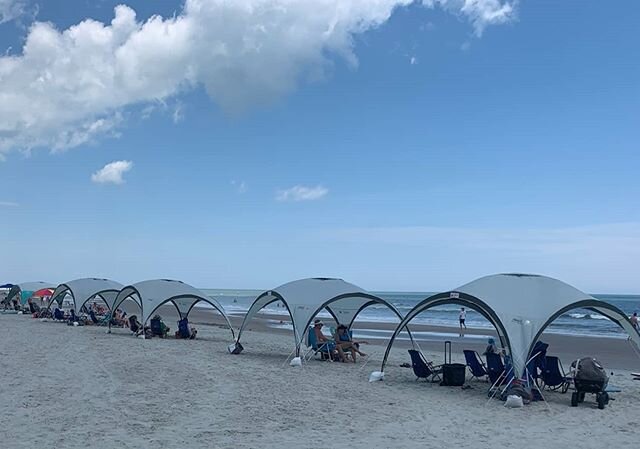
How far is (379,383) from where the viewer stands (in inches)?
508

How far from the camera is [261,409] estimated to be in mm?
9859

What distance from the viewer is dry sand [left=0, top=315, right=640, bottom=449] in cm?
810

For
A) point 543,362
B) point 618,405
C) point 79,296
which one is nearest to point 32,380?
point 543,362

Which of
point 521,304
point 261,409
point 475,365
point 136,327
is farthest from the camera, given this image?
point 136,327

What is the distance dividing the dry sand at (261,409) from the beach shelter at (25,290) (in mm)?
26012

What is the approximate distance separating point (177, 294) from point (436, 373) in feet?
36.8

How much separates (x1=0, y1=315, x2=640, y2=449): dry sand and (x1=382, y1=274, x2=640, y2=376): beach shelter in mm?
1112

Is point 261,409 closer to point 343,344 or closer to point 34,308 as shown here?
point 343,344

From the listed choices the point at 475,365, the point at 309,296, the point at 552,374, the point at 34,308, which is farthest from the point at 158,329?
the point at 34,308

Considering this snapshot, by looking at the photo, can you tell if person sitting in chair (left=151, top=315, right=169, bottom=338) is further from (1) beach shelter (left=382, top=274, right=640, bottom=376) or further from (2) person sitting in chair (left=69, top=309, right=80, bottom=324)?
(1) beach shelter (left=382, top=274, right=640, bottom=376)

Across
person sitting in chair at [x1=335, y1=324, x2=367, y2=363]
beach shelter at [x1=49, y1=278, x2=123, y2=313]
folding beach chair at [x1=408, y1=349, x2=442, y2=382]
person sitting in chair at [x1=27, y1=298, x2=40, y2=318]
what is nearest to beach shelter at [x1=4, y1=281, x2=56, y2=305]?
person sitting in chair at [x1=27, y1=298, x2=40, y2=318]

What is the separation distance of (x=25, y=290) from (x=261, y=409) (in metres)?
35.2

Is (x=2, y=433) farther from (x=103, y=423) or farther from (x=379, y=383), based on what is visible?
(x=379, y=383)

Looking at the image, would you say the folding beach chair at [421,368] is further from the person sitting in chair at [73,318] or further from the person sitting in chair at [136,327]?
the person sitting in chair at [73,318]
